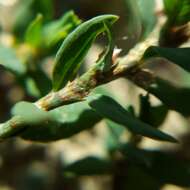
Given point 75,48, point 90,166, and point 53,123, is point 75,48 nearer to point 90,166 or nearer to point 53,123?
point 53,123

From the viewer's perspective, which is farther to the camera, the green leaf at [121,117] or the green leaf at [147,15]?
the green leaf at [147,15]

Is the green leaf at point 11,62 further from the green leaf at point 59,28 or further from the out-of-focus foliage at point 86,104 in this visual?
the green leaf at point 59,28

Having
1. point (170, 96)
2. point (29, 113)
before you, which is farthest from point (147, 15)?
point (29, 113)

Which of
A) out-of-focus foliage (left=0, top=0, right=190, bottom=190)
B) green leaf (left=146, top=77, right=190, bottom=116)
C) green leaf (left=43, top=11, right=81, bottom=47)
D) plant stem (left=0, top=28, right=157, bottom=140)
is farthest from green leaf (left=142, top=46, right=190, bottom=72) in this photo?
green leaf (left=43, top=11, right=81, bottom=47)

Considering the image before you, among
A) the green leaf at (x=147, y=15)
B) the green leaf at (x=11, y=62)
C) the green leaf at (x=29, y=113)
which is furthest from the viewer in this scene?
the green leaf at (x=11, y=62)

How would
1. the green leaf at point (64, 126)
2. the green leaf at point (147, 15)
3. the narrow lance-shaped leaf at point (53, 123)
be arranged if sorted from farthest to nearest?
1. the green leaf at point (147, 15)
2. the green leaf at point (64, 126)
3. the narrow lance-shaped leaf at point (53, 123)

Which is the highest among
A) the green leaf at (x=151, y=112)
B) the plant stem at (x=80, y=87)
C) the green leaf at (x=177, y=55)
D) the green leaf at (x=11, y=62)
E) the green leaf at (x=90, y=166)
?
the green leaf at (x=177, y=55)

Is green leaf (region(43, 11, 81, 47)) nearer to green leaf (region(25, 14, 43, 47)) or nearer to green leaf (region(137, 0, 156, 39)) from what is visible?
green leaf (region(25, 14, 43, 47))

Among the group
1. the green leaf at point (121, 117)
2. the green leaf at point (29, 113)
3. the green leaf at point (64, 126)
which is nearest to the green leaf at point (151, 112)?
the green leaf at point (64, 126)
